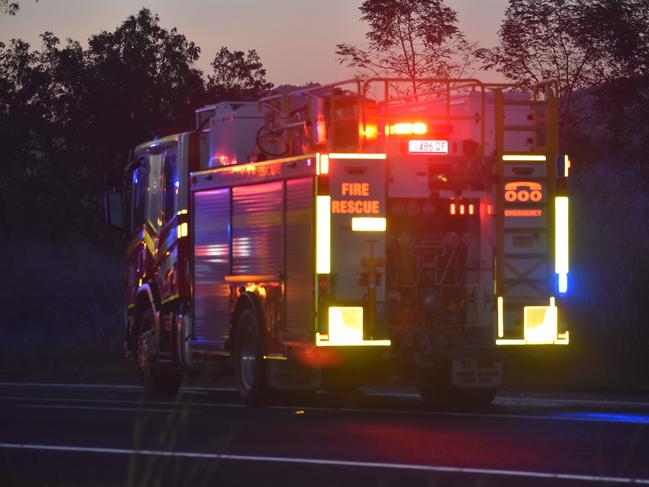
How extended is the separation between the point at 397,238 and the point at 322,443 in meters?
4.65

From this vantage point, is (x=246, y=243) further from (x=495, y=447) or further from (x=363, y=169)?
(x=495, y=447)

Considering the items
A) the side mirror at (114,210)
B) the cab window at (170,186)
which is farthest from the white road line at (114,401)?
the side mirror at (114,210)

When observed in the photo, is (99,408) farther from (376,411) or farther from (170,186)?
(170,186)

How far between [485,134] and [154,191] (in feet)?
17.9

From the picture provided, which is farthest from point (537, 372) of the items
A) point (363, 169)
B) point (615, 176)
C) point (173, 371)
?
point (615, 176)

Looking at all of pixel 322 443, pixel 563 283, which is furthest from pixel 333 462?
pixel 563 283

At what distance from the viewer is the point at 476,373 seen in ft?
60.4

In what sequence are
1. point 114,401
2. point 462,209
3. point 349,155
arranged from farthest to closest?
point 114,401 < point 462,209 < point 349,155

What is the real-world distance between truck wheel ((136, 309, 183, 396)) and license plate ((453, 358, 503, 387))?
4880 mm

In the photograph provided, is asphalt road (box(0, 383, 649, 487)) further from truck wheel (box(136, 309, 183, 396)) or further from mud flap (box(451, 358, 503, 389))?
truck wheel (box(136, 309, 183, 396))

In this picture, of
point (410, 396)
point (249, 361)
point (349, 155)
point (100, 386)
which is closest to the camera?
point (349, 155)

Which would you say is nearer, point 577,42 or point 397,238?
point 397,238

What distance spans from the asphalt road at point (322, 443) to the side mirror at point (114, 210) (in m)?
3.97

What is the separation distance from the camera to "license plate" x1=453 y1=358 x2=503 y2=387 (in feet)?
60.0
